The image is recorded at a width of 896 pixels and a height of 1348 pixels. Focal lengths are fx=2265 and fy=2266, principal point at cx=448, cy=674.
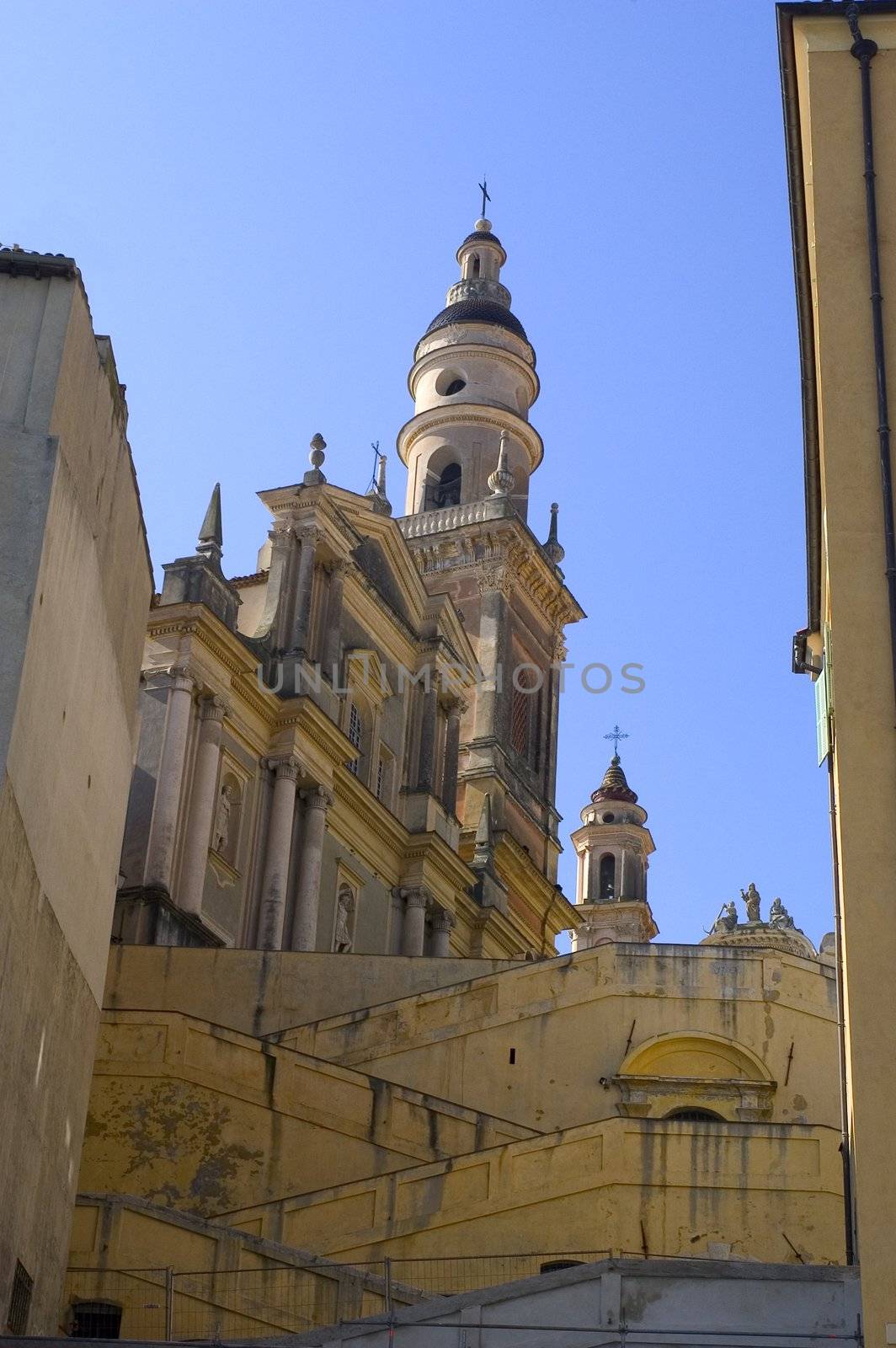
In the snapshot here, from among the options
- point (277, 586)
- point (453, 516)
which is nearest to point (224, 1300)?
point (277, 586)

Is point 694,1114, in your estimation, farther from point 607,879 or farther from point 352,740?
point 607,879

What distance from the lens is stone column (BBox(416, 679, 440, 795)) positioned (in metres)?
49.6

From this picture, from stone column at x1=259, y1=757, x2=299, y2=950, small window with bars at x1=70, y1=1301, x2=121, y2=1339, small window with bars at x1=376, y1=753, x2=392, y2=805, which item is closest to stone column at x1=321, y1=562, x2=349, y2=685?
stone column at x1=259, y1=757, x2=299, y2=950

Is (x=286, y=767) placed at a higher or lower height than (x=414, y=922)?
higher

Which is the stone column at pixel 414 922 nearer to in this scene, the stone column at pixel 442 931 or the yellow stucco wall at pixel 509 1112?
the stone column at pixel 442 931

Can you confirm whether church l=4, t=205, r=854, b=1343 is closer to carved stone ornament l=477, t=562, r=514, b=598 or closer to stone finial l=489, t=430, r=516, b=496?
carved stone ornament l=477, t=562, r=514, b=598

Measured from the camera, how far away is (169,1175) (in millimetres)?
29672

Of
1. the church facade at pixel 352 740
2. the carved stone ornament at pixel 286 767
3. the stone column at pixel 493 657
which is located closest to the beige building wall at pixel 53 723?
the church facade at pixel 352 740

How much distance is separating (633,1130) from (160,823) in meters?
14.3

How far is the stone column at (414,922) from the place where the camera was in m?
46.8

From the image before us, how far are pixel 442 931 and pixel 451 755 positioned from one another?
4888 mm

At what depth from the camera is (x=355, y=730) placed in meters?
47.5

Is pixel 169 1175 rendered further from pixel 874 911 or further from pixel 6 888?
pixel 874 911

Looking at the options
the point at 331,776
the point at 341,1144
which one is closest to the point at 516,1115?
the point at 341,1144
